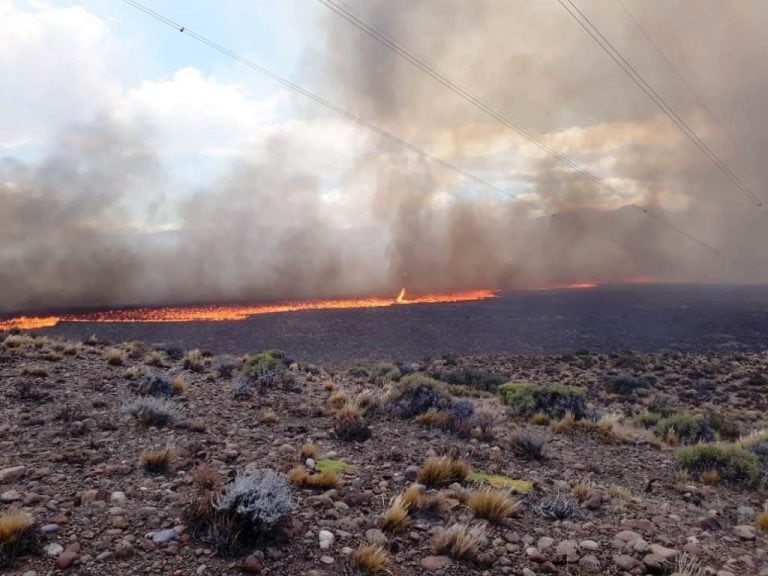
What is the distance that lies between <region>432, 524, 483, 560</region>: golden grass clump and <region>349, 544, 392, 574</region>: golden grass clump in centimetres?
77

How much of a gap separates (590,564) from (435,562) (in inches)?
79.9

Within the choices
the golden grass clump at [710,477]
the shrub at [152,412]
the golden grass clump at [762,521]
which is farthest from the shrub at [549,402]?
the shrub at [152,412]

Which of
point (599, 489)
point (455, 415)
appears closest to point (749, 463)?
point (599, 489)

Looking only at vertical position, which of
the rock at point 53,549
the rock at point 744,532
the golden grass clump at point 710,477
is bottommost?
the golden grass clump at point 710,477

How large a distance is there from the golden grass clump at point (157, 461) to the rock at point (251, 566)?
3.29m

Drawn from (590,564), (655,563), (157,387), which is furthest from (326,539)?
(157,387)

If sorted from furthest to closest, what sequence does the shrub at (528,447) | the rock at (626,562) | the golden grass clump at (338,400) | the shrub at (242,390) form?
1. the golden grass clump at (338,400)
2. the shrub at (242,390)
3. the shrub at (528,447)
4. the rock at (626,562)

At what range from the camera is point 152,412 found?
424 inches

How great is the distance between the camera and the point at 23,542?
5.53m

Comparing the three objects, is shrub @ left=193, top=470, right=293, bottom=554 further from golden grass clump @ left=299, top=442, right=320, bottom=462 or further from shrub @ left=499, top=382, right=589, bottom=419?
shrub @ left=499, top=382, right=589, bottom=419

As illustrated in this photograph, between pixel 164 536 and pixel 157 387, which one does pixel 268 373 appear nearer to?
pixel 157 387

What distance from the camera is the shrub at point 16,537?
5.39 meters

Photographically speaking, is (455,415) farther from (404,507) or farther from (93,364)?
(93,364)

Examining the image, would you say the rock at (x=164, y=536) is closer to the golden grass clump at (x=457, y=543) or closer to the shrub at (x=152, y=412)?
the golden grass clump at (x=457, y=543)
